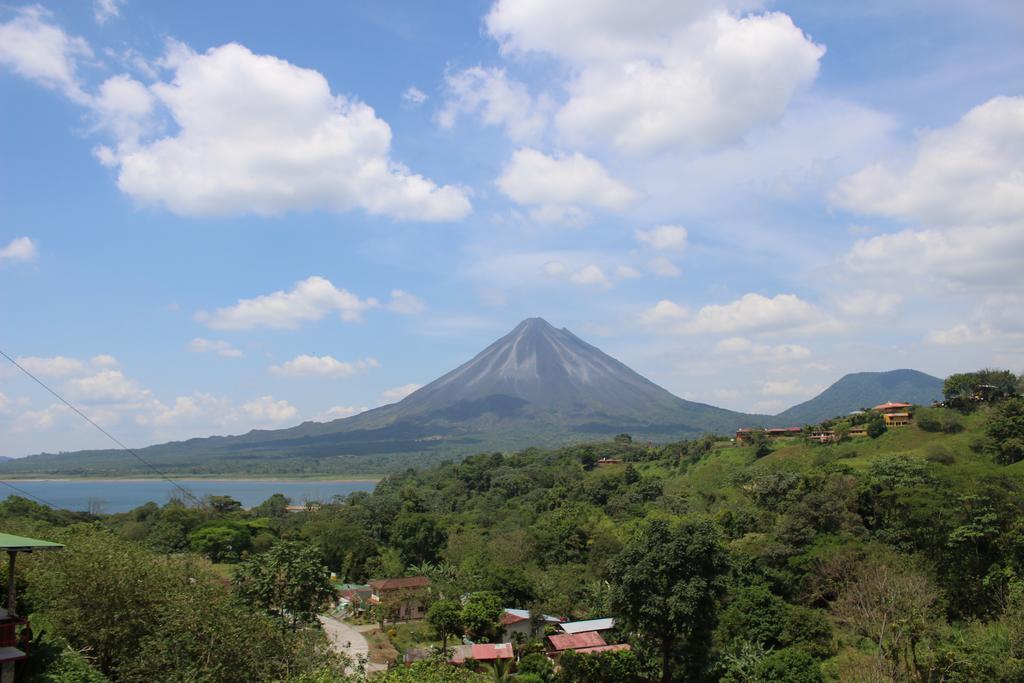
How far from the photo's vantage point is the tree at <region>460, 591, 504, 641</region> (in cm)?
2186

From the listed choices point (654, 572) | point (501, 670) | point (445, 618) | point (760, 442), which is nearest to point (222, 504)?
point (445, 618)

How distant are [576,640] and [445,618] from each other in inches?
163

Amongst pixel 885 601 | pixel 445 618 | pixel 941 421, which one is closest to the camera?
pixel 885 601

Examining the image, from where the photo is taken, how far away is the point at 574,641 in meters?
22.0

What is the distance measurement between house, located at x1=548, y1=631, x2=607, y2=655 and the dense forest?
0.86 meters

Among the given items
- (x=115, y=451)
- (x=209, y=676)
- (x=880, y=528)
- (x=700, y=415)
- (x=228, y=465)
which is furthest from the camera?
(x=115, y=451)

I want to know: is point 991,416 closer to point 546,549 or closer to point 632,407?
point 546,549

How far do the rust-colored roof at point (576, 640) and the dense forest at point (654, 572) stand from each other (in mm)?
893

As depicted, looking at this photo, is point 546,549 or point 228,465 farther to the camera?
point 228,465

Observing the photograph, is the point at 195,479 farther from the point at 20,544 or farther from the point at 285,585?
the point at 20,544

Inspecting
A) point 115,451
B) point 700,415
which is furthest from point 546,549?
point 115,451

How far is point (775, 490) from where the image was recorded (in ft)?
100

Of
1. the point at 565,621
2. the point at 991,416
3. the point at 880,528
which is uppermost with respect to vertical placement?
the point at 991,416

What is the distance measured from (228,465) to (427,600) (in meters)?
124
